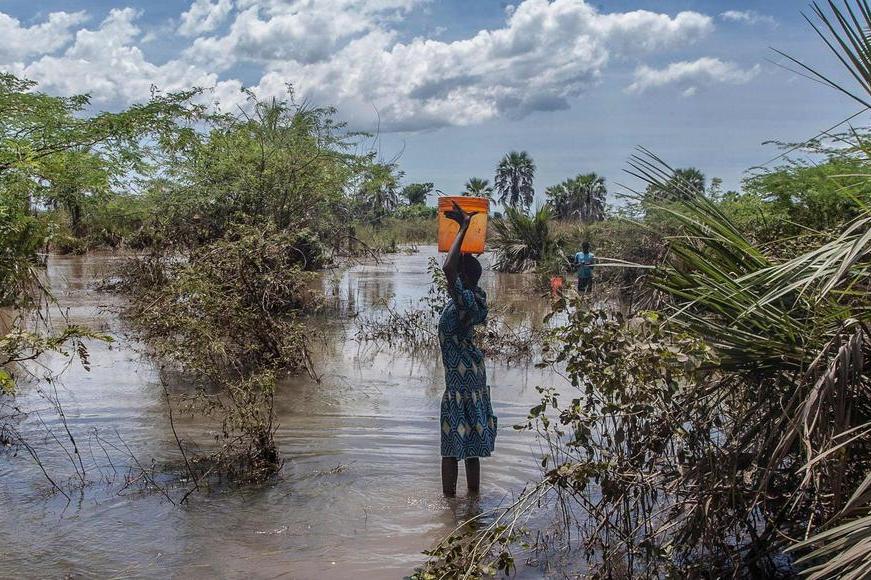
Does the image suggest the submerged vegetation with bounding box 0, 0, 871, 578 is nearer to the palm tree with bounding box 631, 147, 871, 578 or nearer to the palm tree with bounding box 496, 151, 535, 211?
the palm tree with bounding box 631, 147, 871, 578

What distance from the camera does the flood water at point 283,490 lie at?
5004 mm

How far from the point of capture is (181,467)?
6.73 meters

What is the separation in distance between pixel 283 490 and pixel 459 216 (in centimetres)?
260

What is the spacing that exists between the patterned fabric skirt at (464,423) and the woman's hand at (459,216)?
3.90 ft

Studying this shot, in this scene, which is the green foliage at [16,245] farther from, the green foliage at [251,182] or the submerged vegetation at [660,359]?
the green foliage at [251,182]

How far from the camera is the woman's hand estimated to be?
18.3 feet

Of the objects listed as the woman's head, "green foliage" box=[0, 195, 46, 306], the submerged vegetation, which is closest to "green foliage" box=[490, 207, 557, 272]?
the submerged vegetation

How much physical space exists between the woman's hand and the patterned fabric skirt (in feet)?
3.90

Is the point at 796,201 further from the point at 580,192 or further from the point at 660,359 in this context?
the point at 580,192

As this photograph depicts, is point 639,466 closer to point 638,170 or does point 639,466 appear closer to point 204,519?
point 638,170

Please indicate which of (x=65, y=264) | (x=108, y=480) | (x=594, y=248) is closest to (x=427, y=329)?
(x=108, y=480)

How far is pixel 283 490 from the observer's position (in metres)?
6.25

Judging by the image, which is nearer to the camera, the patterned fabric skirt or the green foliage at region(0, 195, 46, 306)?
the green foliage at region(0, 195, 46, 306)

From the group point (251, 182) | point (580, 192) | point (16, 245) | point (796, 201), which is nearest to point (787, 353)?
point (16, 245)
